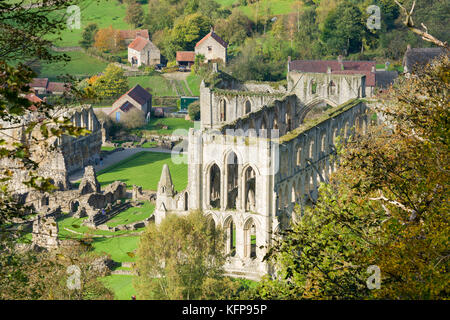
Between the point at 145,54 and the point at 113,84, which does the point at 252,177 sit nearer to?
the point at 113,84

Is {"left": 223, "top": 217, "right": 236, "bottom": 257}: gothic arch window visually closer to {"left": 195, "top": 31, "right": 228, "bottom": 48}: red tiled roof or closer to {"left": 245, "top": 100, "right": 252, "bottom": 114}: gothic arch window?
{"left": 245, "top": 100, "right": 252, "bottom": 114}: gothic arch window

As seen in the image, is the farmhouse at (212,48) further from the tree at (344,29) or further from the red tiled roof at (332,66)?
the red tiled roof at (332,66)

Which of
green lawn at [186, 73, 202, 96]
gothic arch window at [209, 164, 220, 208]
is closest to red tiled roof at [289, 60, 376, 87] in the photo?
green lawn at [186, 73, 202, 96]

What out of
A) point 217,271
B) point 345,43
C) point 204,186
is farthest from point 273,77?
point 217,271

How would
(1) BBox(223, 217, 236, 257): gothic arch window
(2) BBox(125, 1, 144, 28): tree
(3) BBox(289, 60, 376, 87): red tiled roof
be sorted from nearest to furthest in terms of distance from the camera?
(1) BBox(223, 217, 236, 257): gothic arch window, (3) BBox(289, 60, 376, 87): red tiled roof, (2) BBox(125, 1, 144, 28): tree

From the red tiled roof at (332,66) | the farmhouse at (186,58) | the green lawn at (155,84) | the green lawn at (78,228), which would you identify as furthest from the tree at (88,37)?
the green lawn at (78,228)
